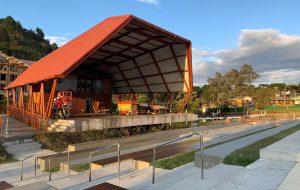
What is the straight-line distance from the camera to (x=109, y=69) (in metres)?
33.1

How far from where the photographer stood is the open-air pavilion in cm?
2044

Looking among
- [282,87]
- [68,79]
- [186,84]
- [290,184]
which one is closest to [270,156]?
[290,184]

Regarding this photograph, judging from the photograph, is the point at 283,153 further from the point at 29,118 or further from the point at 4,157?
the point at 29,118

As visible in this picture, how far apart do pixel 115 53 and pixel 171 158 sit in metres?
19.9

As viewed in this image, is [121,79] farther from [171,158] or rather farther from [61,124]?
[171,158]

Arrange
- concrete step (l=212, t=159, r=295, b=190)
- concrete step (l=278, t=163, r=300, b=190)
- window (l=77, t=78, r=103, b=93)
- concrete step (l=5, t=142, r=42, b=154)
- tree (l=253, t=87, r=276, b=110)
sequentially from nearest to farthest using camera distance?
concrete step (l=278, t=163, r=300, b=190) < concrete step (l=212, t=159, r=295, b=190) < concrete step (l=5, t=142, r=42, b=154) < window (l=77, t=78, r=103, b=93) < tree (l=253, t=87, r=276, b=110)

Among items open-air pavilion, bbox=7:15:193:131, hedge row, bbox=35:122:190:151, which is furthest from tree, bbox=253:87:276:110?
hedge row, bbox=35:122:190:151

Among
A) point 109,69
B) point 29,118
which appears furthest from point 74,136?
point 109,69

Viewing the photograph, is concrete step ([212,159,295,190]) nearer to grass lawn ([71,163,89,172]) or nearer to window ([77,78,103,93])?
grass lawn ([71,163,89,172])

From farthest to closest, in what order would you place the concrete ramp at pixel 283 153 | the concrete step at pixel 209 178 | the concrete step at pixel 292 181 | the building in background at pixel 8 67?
the building in background at pixel 8 67
the concrete ramp at pixel 283 153
the concrete step at pixel 209 178
the concrete step at pixel 292 181

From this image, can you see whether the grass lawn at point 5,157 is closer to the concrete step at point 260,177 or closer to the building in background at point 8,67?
the concrete step at point 260,177

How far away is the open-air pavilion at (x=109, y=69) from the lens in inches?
805

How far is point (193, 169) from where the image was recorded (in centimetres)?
741

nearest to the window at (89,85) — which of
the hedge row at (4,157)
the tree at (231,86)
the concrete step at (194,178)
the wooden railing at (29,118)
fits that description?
the wooden railing at (29,118)
